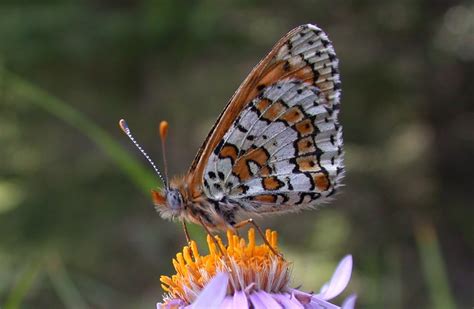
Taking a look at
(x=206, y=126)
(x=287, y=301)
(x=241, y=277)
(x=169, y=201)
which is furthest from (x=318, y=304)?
(x=206, y=126)

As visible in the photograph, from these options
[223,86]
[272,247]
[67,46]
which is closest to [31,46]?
[67,46]

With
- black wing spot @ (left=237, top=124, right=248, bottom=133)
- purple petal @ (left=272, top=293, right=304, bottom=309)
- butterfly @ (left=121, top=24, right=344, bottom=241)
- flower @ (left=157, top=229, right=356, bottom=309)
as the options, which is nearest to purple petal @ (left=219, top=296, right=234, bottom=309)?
flower @ (left=157, top=229, right=356, bottom=309)

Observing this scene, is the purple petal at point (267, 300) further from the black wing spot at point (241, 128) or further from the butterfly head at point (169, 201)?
the black wing spot at point (241, 128)

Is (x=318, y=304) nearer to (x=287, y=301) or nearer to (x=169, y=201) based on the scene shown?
(x=287, y=301)

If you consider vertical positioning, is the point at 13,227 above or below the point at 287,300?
above

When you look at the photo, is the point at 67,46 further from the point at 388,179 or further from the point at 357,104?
the point at 388,179

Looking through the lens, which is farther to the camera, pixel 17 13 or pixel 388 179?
pixel 388 179

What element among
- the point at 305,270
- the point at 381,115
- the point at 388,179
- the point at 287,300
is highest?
the point at 381,115

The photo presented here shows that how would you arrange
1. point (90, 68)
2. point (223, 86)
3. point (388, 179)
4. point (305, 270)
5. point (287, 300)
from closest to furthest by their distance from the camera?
point (287, 300) < point (305, 270) < point (90, 68) < point (388, 179) < point (223, 86)
